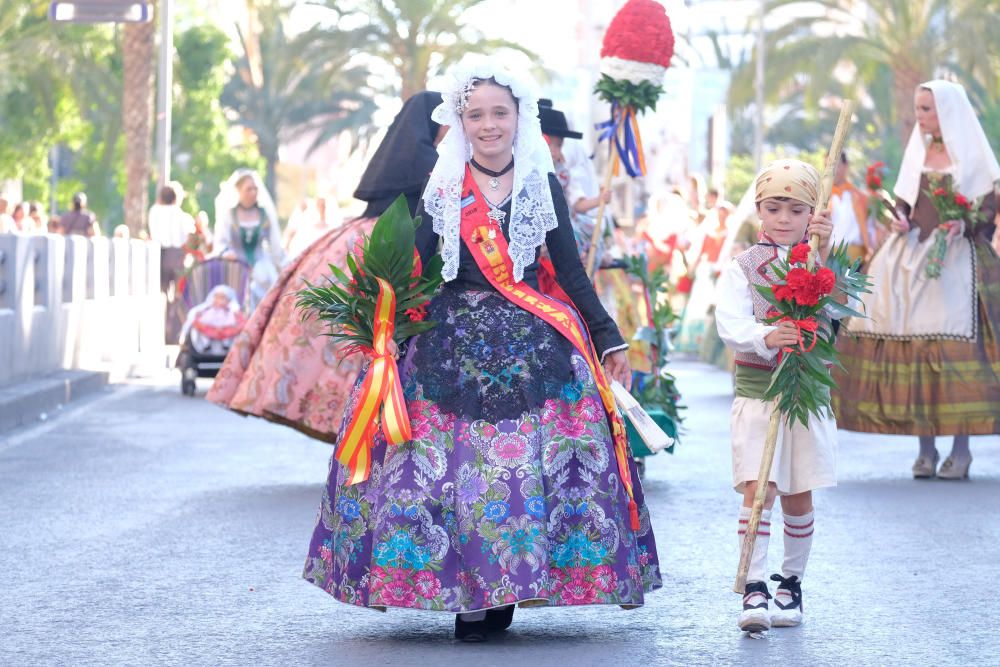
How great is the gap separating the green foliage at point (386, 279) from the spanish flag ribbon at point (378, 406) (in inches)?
1.4

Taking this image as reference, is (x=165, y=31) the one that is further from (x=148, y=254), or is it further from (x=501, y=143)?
(x=501, y=143)

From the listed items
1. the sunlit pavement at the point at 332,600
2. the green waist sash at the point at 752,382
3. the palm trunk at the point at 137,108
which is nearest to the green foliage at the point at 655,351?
the sunlit pavement at the point at 332,600

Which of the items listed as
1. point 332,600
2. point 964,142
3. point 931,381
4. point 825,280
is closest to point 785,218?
point 825,280

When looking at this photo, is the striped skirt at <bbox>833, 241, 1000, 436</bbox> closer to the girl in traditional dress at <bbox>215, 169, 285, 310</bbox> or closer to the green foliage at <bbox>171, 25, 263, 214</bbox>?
the girl in traditional dress at <bbox>215, 169, 285, 310</bbox>

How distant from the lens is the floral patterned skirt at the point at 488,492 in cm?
616

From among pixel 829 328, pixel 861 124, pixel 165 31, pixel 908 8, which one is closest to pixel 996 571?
pixel 829 328

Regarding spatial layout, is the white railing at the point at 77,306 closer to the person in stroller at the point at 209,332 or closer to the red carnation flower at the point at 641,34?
the person in stroller at the point at 209,332

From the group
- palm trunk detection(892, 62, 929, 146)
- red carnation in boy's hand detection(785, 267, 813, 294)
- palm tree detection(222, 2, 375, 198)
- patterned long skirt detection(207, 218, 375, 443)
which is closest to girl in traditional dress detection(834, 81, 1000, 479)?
patterned long skirt detection(207, 218, 375, 443)

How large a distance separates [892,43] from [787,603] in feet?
97.0

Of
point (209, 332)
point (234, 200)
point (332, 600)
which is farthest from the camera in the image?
point (234, 200)

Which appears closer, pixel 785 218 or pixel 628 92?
pixel 785 218

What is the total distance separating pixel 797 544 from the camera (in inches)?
266

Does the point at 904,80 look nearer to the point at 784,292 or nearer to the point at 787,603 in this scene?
the point at 787,603

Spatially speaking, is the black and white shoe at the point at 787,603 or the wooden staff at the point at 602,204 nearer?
the black and white shoe at the point at 787,603
